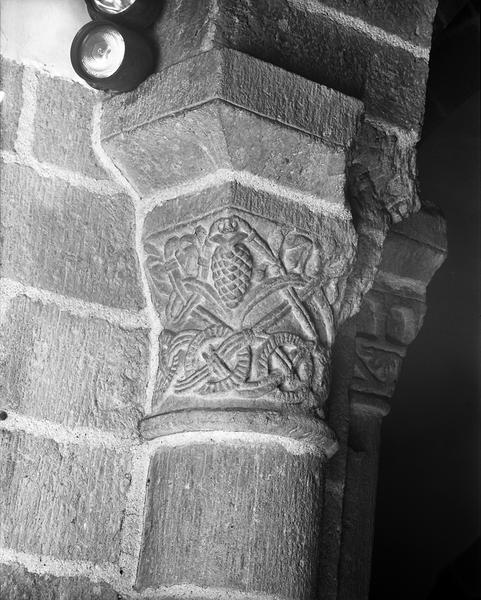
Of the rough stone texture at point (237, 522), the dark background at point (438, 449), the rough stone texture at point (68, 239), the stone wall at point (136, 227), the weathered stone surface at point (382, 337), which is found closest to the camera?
the rough stone texture at point (237, 522)

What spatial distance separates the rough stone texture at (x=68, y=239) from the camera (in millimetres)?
2223

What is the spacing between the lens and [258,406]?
206cm

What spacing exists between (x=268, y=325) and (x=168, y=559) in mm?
516

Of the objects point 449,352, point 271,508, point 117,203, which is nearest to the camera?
point 271,508

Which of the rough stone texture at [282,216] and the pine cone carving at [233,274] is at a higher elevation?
the rough stone texture at [282,216]

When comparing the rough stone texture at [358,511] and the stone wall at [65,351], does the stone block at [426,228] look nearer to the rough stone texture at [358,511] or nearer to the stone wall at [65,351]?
the rough stone texture at [358,511]

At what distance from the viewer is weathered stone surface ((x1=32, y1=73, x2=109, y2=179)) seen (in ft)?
7.50

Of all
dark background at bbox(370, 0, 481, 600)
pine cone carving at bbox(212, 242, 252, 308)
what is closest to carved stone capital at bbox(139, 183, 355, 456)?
pine cone carving at bbox(212, 242, 252, 308)

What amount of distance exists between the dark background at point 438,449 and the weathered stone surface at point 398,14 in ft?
1.96

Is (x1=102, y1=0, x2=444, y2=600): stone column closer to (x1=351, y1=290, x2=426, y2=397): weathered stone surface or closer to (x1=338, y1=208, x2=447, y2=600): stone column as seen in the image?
(x1=338, y1=208, x2=447, y2=600): stone column

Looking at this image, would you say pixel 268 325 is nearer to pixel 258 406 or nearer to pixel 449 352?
pixel 258 406

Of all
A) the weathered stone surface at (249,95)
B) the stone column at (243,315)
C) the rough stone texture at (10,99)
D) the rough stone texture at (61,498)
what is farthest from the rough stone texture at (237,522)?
the rough stone texture at (10,99)

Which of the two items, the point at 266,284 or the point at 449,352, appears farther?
the point at 449,352

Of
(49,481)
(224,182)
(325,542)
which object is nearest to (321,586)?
(325,542)
